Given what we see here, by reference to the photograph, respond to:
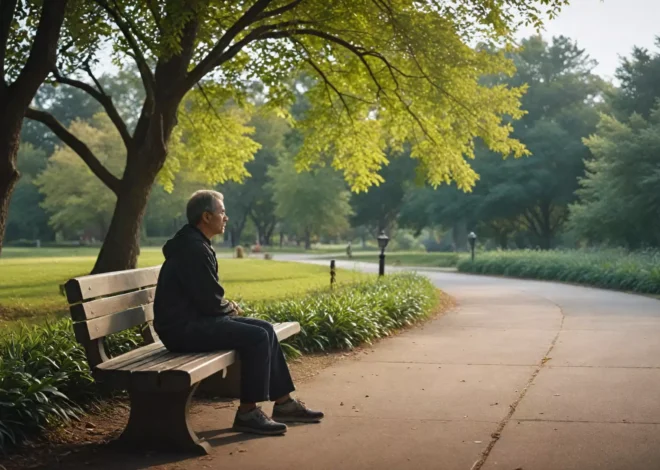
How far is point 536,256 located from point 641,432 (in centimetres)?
2554

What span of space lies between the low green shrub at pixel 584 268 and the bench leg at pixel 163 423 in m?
16.1

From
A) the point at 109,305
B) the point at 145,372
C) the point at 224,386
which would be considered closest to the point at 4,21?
the point at 109,305

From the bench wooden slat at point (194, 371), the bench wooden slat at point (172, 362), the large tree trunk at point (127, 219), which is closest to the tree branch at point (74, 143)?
the large tree trunk at point (127, 219)

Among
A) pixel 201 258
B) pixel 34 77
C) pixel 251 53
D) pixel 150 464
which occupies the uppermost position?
pixel 251 53

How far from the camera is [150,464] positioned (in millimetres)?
4824

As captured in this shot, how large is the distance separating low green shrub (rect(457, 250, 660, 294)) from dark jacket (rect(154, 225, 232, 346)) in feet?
51.6

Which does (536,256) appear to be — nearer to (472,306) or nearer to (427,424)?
(472,306)

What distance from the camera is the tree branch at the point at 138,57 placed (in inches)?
525

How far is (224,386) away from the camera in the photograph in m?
6.74

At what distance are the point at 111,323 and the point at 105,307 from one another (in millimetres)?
117

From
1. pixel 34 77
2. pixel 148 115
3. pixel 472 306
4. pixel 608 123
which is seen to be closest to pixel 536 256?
pixel 608 123

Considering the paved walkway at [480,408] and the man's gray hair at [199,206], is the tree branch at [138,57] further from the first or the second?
the man's gray hair at [199,206]

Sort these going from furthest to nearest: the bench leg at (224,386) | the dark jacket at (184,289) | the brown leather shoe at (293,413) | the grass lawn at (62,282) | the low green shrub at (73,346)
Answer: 1. the grass lawn at (62,282)
2. the bench leg at (224,386)
3. the brown leather shoe at (293,413)
4. the dark jacket at (184,289)
5. the low green shrub at (73,346)

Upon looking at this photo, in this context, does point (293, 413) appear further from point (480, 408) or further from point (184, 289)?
point (480, 408)
